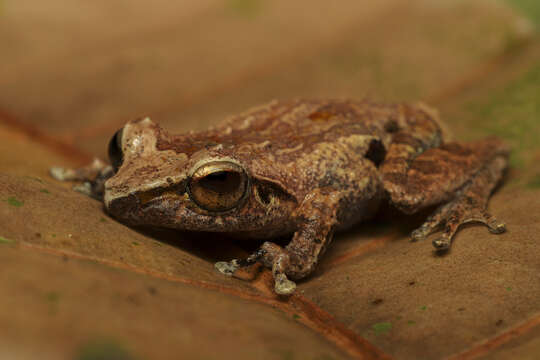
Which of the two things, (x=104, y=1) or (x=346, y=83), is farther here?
(x=346, y=83)

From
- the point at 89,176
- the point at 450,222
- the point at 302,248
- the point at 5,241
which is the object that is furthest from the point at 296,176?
the point at 5,241

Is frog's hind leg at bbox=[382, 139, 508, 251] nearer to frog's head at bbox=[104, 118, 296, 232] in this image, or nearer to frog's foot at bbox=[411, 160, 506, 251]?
frog's foot at bbox=[411, 160, 506, 251]

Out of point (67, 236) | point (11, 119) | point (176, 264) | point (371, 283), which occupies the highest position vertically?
point (11, 119)

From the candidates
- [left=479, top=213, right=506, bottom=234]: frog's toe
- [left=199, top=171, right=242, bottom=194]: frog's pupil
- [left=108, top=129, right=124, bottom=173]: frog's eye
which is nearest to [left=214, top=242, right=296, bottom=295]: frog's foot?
[left=199, top=171, right=242, bottom=194]: frog's pupil

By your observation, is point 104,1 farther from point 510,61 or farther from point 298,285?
point 510,61

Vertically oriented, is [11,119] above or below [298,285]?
above

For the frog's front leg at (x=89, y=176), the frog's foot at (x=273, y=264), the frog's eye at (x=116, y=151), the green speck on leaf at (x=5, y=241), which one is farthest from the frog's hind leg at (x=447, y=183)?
the green speck on leaf at (x=5, y=241)

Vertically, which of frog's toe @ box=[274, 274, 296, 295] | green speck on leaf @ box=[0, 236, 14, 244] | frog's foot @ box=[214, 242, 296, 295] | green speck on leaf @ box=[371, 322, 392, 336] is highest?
green speck on leaf @ box=[0, 236, 14, 244]

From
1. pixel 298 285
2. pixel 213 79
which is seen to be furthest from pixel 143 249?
pixel 213 79
